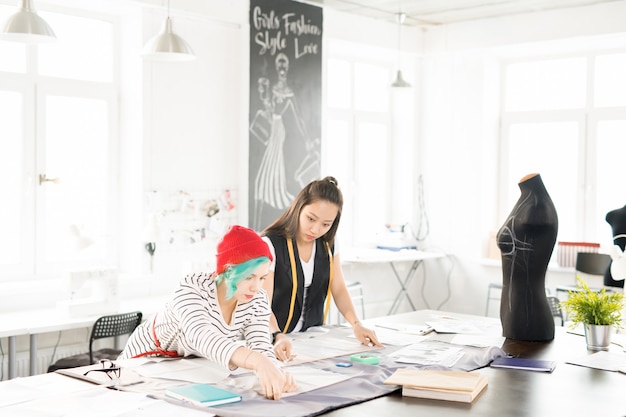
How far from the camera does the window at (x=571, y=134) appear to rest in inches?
266

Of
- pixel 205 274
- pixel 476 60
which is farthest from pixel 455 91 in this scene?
pixel 205 274

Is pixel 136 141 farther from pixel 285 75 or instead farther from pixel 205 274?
pixel 205 274

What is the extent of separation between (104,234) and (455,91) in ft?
11.5

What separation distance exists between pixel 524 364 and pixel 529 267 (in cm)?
60

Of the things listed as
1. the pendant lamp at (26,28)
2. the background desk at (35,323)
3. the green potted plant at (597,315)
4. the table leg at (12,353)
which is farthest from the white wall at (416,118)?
the green potted plant at (597,315)

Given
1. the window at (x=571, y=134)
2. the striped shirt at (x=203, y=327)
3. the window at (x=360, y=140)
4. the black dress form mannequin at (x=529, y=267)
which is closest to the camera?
the striped shirt at (x=203, y=327)

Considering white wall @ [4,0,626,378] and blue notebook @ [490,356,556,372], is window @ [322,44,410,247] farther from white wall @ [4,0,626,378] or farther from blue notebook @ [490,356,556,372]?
blue notebook @ [490,356,556,372]

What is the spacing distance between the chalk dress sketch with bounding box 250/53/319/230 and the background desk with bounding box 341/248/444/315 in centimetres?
73

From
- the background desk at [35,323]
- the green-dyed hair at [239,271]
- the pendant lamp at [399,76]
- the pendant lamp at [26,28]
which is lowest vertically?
the background desk at [35,323]

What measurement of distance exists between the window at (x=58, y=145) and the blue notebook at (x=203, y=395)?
2906mm

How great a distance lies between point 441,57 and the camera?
7.40 meters

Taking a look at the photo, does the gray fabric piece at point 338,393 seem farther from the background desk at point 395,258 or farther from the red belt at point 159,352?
the background desk at point 395,258

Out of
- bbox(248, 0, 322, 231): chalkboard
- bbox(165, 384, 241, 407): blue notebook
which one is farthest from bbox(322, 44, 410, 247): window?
bbox(165, 384, 241, 407): blue notebook

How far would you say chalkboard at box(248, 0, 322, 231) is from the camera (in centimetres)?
601
